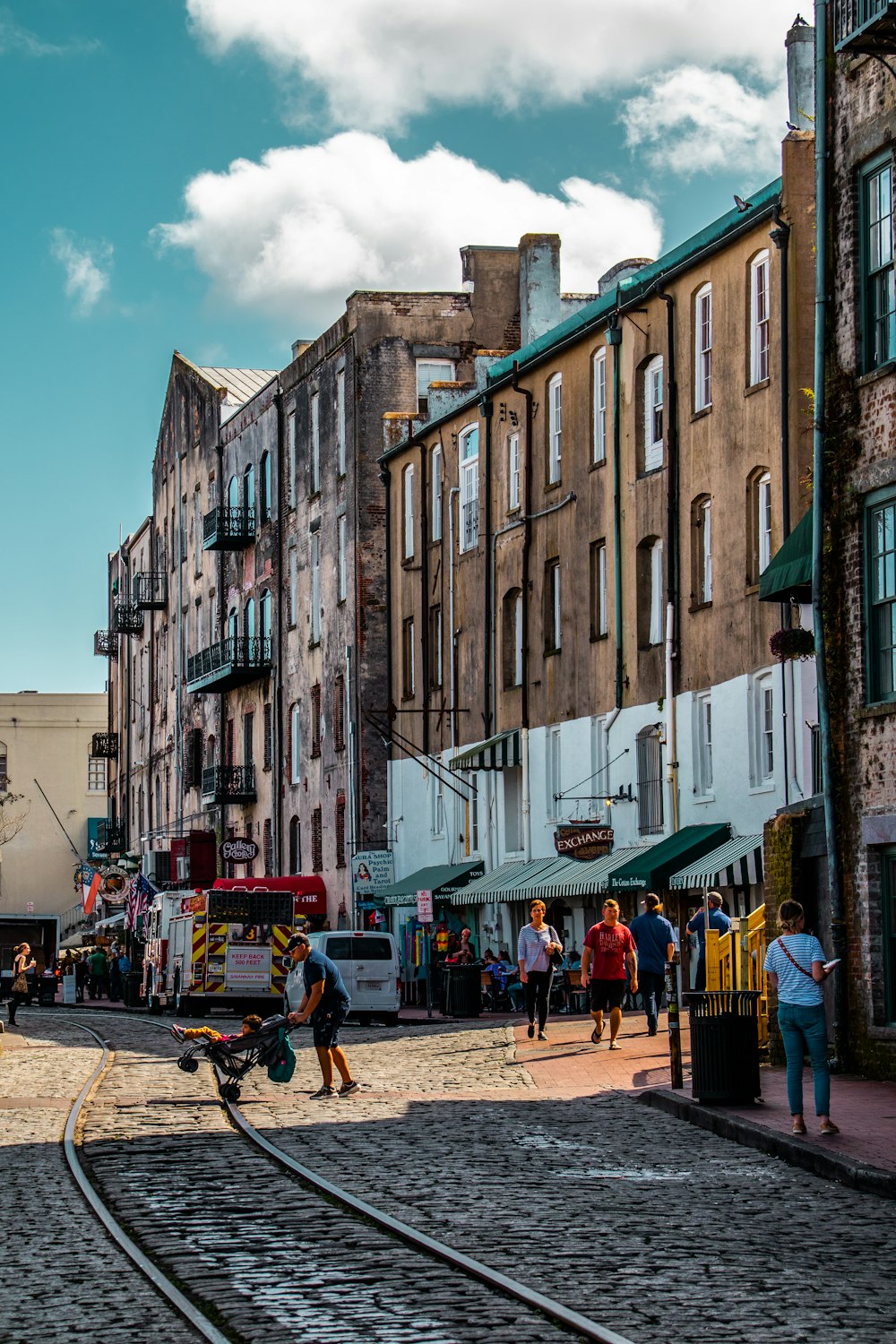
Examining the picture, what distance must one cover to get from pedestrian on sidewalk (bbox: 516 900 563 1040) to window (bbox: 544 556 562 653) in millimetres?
14380

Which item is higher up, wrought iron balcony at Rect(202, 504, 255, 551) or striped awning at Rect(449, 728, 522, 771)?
wrought iron balcony at Rect(202, 504, 255, 551)

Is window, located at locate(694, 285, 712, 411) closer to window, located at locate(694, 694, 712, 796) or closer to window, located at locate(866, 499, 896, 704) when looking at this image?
window, located at locate(694, 694, 712, 796)

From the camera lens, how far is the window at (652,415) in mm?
35344

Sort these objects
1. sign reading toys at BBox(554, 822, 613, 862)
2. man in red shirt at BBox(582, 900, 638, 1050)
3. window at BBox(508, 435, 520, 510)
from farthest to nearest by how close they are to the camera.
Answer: window at BBox(508, 435, 520, 510) < sign reading toys at BBox(554, 822, 613, 862) < man in red shirt at BBox(582, 900, 638, 1050)

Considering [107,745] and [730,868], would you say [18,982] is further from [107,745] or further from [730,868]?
[107,745]

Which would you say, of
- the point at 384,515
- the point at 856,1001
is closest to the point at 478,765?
the point at 384,515

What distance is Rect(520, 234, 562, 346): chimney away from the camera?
51.1 meters

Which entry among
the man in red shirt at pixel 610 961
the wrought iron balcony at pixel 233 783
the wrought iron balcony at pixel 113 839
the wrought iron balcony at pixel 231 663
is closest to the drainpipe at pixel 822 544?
the man in red shirt at pixel 610 961

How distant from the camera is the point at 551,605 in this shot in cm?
4044

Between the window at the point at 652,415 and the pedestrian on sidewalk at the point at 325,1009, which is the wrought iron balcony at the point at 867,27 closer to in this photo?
the pedestrian on sidewalk at the point at 325,1009

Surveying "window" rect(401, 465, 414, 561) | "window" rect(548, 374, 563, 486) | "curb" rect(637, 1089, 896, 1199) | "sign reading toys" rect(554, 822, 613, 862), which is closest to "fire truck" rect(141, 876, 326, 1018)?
"sign reading toys" rect(554, 822, 613, 862)

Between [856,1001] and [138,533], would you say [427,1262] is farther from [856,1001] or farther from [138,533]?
[138,533]

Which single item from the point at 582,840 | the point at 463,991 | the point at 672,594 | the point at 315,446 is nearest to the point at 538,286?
the point at 315,446

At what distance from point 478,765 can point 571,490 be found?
6210mm
